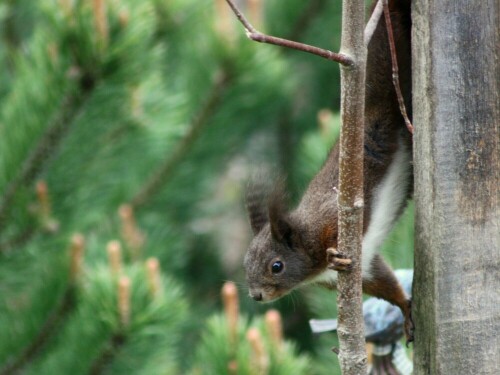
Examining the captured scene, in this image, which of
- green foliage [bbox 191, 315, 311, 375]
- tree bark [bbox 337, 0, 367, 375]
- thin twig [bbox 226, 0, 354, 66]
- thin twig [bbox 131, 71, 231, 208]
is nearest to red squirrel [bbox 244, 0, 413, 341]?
green foliage [bbox 191, 315, 311, 375]

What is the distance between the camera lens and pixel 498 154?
1.51 m

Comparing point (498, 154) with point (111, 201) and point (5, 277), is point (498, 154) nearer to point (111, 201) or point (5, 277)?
point (5, 277)

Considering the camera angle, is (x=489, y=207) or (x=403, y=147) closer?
(x=489, y=207)

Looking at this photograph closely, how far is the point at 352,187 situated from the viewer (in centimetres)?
126

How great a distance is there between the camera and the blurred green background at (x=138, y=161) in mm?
2334

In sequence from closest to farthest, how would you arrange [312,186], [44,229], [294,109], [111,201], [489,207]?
[489,207] → [312,186] → [44,229] → [111,201] → [294,109]

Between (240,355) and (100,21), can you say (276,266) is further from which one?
(100,21)

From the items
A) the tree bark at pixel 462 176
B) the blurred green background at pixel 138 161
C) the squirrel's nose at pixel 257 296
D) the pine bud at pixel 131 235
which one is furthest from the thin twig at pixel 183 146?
the tree bark at pixel 462 176

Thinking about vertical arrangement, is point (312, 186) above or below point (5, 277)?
above

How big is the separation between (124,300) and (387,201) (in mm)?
744

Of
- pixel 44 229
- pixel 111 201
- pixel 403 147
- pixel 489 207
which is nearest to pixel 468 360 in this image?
pixel 489 207

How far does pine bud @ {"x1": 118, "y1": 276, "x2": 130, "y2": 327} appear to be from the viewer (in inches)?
87.1

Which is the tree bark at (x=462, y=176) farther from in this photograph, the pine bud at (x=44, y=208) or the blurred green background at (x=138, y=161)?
the pine bud at (x=44, y=208)

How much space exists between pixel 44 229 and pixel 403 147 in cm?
113
